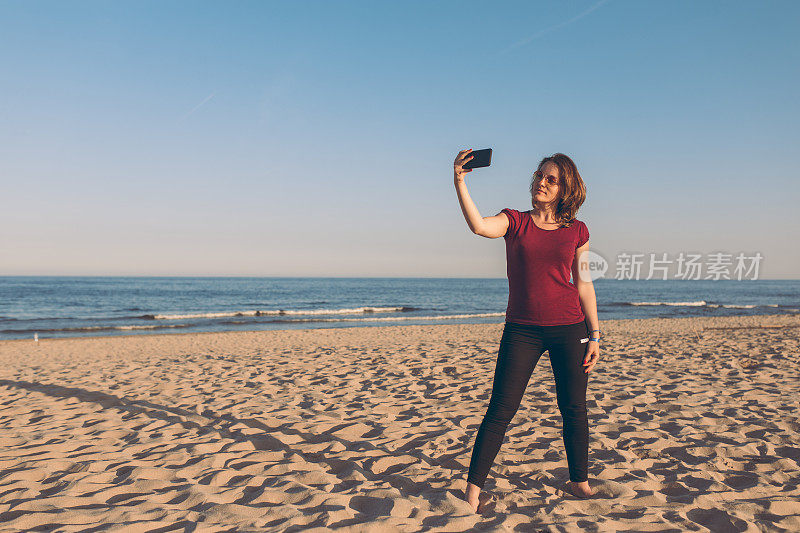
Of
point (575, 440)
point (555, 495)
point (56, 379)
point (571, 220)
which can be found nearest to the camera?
point (571, 220)

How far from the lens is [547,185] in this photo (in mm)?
2543

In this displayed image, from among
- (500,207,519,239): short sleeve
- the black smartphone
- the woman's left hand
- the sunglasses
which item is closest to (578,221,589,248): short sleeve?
the sunglasses

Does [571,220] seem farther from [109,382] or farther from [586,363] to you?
[109,382]

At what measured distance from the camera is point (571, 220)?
256cm

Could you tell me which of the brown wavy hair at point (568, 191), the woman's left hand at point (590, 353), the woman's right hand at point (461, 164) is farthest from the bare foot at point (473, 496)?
the woman's right hand at point (461, 164)

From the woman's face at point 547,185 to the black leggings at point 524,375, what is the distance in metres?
0.68

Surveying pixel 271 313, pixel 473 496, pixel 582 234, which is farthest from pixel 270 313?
pixel 582 234

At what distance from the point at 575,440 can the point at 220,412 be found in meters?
3.81

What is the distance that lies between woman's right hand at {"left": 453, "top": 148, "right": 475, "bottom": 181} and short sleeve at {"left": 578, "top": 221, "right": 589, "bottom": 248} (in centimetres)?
80

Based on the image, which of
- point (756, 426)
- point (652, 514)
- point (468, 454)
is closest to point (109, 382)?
point (468, 454)

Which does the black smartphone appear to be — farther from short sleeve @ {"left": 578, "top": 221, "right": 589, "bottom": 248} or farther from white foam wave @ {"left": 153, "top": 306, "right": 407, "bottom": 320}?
white foam wave @ {"left": 153, "top": 306, "right": 407, "bottom": 320}

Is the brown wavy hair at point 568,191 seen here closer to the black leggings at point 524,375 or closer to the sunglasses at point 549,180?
the sunglasses at point 549,180

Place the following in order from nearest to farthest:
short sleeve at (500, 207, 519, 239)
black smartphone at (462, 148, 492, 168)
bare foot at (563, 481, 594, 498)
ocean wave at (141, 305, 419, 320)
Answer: black smartphone at (462, 148, 492, 168)
short sleeve at (500, 207, 519, 239)
bare foot at (563, 481, 594, 498)
ocean wave at (141, 305, 419, 320)

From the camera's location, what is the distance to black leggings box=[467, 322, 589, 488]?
99.5 inches
